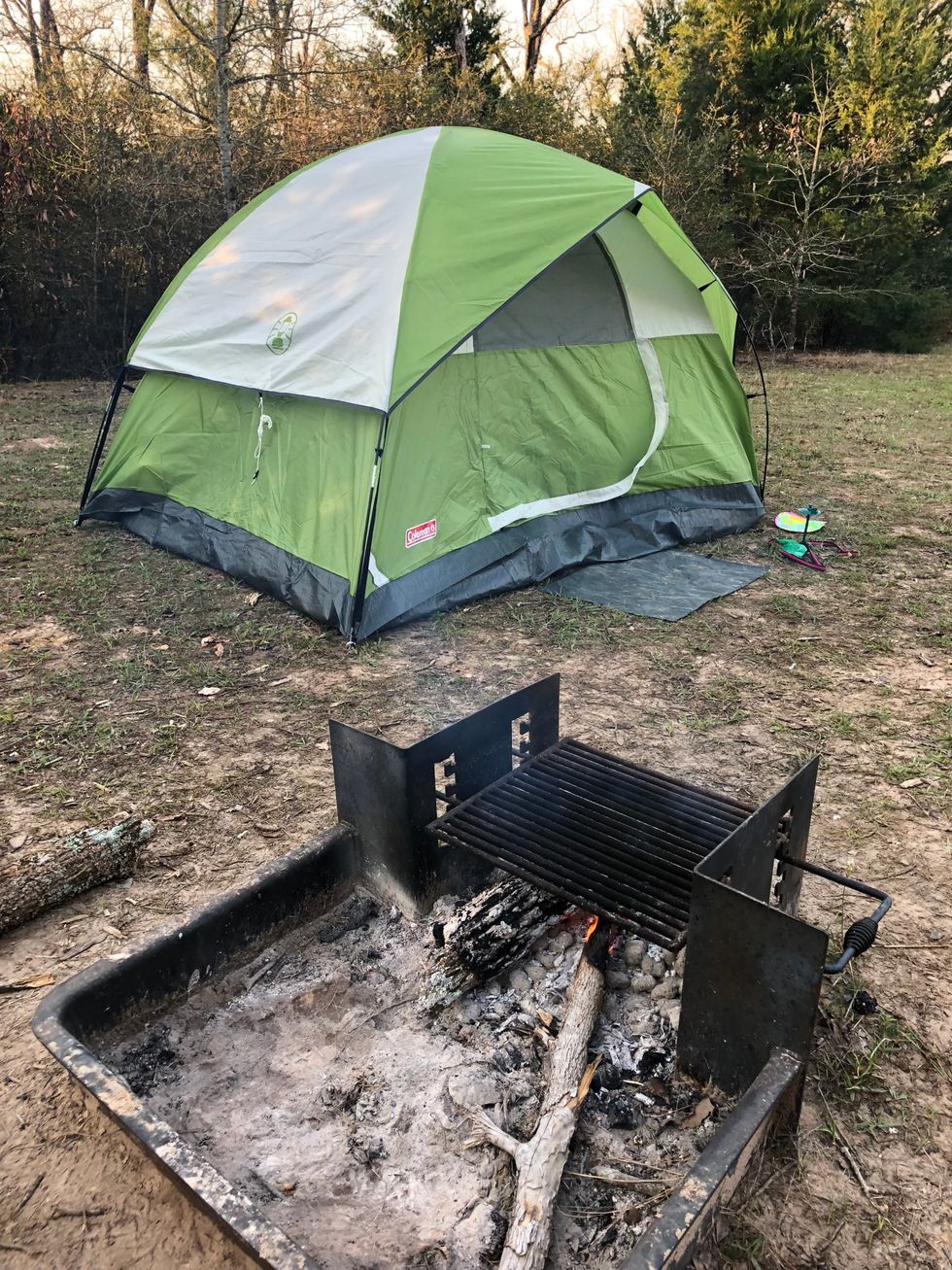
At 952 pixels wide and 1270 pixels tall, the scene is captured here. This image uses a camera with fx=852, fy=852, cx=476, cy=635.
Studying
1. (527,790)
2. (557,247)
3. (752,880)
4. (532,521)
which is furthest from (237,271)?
(752,880)

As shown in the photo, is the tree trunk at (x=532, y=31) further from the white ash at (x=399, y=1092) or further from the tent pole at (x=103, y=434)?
the white ash at (x=399, y=1092)

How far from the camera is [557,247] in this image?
161 inches

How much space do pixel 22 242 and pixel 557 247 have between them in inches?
295

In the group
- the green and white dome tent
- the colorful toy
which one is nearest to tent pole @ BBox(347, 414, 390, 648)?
the green and white dome tent

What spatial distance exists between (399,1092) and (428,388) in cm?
316

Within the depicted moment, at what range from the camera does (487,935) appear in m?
1.95

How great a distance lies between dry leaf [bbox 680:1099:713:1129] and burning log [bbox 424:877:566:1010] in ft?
1.61

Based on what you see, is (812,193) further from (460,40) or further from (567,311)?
(567,311)

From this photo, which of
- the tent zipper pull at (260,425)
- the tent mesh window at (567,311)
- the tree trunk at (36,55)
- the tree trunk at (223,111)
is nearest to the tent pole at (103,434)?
the tent zipper pull at (260,425)

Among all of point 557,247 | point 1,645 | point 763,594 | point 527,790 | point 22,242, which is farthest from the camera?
point 22,242

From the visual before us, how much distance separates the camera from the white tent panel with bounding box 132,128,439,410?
3867 millimetres

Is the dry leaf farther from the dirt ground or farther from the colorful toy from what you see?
the colorful toy

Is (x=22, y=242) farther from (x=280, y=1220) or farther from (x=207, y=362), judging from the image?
(x=280, y=1220)

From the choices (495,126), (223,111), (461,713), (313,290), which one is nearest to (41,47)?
(223,111)
